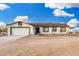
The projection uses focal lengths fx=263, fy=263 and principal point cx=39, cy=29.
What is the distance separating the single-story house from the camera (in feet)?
13.9

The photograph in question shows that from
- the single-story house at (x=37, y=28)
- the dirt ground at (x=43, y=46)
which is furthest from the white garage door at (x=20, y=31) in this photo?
the dirt ground at (x=43, y=46)

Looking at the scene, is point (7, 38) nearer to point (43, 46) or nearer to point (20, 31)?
point (20, 31)

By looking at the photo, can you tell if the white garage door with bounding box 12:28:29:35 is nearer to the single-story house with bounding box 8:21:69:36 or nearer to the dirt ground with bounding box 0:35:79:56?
the single-story house with bounding box 8:21:69:36

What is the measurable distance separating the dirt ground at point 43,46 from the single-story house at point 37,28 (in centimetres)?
9

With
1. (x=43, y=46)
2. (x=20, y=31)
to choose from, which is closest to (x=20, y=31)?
(x=20, y=31)

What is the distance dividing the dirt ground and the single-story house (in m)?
0.09

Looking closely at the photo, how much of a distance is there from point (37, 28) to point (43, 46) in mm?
311

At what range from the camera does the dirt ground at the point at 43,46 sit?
410 cm

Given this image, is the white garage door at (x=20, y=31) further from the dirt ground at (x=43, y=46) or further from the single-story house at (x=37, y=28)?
the dirt ground at (x=43, y=46)

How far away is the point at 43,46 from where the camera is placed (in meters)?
4.18

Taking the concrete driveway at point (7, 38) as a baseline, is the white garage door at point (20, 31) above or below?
above

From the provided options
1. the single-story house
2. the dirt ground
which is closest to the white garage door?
the single-story house

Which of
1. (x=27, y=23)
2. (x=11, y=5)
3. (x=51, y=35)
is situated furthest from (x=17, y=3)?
(x=51, y=35)

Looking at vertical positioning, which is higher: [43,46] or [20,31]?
[20,31]
